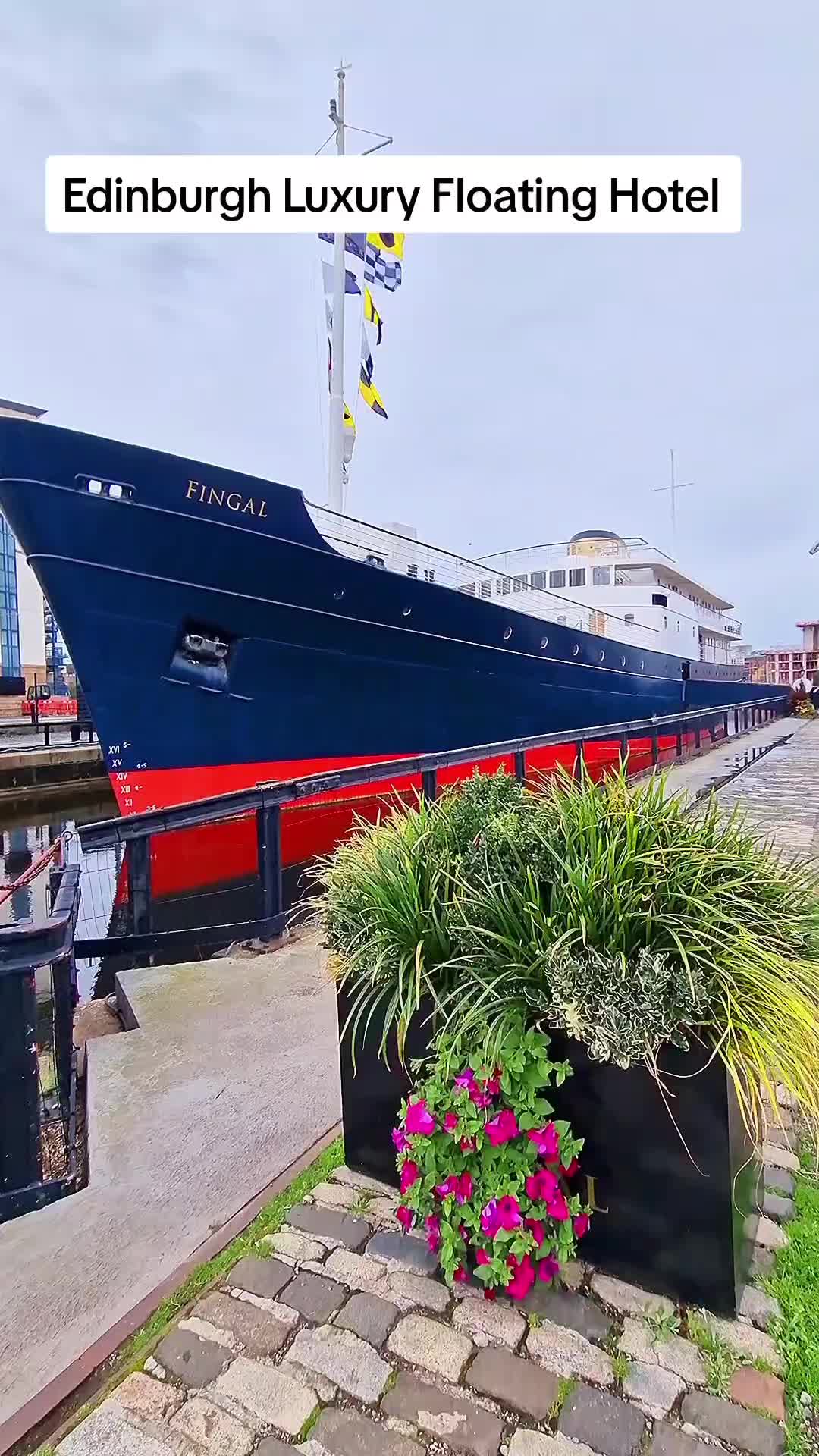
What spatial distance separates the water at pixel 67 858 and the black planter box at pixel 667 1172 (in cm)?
143

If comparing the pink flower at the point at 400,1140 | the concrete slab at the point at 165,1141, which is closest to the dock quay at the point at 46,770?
the concrete slab at the point at 165,1141

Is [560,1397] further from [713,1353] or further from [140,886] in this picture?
[140,886]

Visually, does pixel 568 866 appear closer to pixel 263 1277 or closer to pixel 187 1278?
pixel 263 1277

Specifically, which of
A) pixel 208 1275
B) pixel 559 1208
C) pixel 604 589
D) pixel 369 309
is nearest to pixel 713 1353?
pixel 559 1208

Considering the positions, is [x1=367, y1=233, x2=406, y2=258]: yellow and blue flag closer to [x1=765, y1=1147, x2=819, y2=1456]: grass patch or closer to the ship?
the ship

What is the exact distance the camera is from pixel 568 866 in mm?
1664

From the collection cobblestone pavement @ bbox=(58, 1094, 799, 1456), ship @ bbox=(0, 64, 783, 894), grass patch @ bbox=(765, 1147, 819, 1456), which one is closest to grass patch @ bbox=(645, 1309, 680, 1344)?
cobblestone pavement @ bbox=(58, 1094, 799, 1456)

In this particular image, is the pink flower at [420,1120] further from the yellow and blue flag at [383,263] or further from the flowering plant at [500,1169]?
the yellow and blue flag at [383,263]

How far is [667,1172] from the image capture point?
1446 mm

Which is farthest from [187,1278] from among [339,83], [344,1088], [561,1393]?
[339,83]

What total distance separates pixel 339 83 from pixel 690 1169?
Result: 49.0 feet

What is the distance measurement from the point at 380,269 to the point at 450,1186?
13190mm

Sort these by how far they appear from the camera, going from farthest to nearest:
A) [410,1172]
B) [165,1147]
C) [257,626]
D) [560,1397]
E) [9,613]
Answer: [9,613] < [257,626] < [165,1147] < [410,1172] < [560,1397]

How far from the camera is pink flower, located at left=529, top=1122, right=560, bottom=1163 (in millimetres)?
1422
